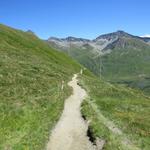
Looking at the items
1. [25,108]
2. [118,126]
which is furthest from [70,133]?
[25,108]

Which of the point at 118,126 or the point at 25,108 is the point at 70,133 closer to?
the point at 118,126

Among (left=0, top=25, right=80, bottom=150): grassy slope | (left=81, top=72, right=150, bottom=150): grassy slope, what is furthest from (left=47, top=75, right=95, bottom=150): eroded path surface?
(left=81, top=72, right=150, bottom=150): grassy slope

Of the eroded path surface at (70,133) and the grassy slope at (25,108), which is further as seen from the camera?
the eroded path surface at (70,133)

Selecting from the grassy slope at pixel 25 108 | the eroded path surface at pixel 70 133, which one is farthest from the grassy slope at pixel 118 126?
the grassy slope at pixel 25 108

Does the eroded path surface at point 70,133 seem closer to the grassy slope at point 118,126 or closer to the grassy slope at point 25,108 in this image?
the grassy slope at point 25,108

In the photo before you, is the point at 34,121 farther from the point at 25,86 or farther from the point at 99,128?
the point at 25,86

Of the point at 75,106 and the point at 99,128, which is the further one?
the point at 75,106

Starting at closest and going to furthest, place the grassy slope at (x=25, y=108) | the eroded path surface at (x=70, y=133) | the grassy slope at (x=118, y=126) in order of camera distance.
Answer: the grassy slope at (x=25, y=108)
the eroded path surface at (x=70, y=133)
the grassy slope at (x=118, y=126)

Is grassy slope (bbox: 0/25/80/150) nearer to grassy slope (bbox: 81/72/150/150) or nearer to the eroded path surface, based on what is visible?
the eroded path surface

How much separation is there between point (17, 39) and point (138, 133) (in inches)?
4001

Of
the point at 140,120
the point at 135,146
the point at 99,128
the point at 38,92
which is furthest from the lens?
the point at 38,92

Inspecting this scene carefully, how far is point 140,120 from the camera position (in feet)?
143

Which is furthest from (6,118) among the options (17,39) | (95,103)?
(17,39)

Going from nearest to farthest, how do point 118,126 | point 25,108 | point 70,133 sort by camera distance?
point 70,133 → point 118,126 → point 25,108
